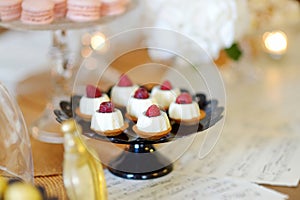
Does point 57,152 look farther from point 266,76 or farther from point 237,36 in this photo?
point 266,76

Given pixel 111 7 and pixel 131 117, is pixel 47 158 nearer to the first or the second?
pixel 131 117

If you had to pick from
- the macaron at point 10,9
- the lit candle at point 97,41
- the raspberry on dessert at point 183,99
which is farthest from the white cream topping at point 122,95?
the lit candle at point 97,41

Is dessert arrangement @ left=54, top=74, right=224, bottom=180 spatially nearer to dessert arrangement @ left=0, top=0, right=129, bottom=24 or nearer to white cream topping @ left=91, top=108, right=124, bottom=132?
white cream topping @ left=91, top=108, right=124, bottom=132

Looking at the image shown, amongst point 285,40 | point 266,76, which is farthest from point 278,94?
point 285,40

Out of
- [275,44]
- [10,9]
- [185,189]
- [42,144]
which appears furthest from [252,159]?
[275,44]

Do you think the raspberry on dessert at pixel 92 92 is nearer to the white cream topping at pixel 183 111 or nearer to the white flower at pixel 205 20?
the white cream topping at pixel 183 111

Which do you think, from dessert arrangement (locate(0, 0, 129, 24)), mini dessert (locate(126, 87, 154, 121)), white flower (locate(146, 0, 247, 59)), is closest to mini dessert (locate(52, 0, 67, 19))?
dessert arrangement (locate(0, 0, 129, 24))
